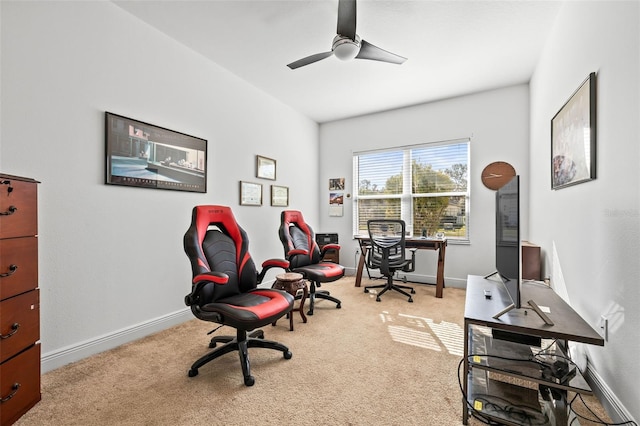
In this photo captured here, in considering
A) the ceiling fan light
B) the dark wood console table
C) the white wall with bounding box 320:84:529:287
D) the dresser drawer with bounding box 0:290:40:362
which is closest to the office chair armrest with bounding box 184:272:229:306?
the dresser drawer with bounding box 0:290:40:362

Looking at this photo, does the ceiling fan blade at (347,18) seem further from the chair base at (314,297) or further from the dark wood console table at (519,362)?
the chair base at (314,297)

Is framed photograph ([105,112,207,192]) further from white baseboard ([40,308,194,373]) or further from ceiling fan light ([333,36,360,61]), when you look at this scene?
ceiling fan light ([333,36,360,61])

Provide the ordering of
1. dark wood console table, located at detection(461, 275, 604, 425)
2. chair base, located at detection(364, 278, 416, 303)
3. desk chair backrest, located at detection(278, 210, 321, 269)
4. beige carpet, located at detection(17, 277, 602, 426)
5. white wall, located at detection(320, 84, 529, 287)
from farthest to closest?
white wall, located at detection(320, 84, 529, 287), chair base, located at detection(364, 278, 416, 303), desk chair backrest, located at detection(278, 210, 321, 269), beige carpet, located at detection(17, 277, 602, 426), dark wood console table, located at detection(461, 275, 604, 425)

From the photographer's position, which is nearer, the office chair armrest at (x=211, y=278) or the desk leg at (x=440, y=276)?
the office chair armrest at (x=211, y=278)

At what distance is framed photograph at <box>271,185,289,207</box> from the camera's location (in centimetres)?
420

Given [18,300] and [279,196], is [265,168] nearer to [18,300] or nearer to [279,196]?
[279,196]

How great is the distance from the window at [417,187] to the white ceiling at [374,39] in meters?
0.96

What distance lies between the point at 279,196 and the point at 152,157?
1980 mm

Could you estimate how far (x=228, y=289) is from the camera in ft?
7.07

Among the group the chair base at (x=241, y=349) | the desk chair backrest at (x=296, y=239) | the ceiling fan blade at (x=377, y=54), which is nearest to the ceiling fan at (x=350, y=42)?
the ceiling fan blade at (x=377, y=54)

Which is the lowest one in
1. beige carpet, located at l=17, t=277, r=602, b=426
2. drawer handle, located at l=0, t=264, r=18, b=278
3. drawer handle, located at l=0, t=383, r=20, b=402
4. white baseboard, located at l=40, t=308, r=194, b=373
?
beige carpet, located at l=17, t=277, r=602, b=426

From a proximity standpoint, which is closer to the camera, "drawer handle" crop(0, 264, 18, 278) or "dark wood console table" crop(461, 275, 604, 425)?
"dark wood console table" crop(461, 275, 604, 425)

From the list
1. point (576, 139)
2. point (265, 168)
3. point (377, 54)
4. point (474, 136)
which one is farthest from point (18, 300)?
point (474, 136)

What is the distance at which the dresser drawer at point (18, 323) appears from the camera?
1406mm
